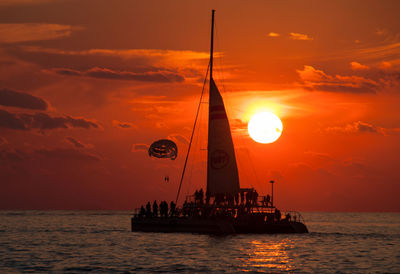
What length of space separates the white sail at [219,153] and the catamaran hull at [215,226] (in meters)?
5.28

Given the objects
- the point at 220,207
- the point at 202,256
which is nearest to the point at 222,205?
the point at 220,207

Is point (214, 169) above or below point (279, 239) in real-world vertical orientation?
above

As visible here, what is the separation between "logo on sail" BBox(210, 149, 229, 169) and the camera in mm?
71438

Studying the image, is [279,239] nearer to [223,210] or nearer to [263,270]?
[223,210]

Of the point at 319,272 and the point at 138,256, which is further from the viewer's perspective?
the point at 138,256

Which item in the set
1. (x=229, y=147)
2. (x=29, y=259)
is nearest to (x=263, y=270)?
(x=29, y=259)

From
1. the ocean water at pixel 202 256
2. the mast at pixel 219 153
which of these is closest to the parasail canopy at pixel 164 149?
the mast at pixel 219 153

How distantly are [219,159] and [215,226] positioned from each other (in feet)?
29.6

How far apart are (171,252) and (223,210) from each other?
14450 mm

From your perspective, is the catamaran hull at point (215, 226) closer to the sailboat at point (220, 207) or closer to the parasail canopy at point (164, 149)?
the sailboat at point (220, 207)

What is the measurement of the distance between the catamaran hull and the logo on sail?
7340 mm

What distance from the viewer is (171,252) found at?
182 feet

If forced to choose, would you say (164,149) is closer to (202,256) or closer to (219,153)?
(219,153)

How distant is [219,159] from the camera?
235 feet
